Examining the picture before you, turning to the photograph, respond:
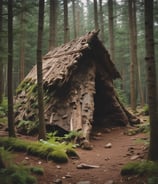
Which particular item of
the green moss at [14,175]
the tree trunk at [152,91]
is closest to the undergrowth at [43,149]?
the green moss at [14,175]

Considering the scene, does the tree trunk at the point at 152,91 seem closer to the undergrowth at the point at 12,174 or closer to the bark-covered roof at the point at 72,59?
the undergrowth at the point at 12,174

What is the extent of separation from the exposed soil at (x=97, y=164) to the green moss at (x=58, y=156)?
0.61 feet

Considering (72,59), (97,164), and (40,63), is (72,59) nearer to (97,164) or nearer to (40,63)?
(40,63)

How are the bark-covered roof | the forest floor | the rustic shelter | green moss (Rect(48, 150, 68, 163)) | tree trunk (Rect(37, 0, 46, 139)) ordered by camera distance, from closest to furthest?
the forest floor → green moss (Rect(48, 150, 68, 163)) → tree trunk (Rect(37, 0, 46, 139)) → the rustic shelter → the bark-covered roof

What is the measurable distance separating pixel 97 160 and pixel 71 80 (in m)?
4.91

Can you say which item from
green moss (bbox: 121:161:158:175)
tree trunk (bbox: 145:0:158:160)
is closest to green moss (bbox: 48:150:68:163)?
green moss (bbox: 121:161:158:175)

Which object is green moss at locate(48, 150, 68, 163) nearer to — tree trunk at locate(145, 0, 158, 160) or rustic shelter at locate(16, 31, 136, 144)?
rustic shelter at locate(16, 31, 136, 144)

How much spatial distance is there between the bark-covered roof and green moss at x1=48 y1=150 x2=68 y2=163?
13.9 ft

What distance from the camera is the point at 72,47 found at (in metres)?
14.7

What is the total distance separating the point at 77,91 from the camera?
13.3 meters

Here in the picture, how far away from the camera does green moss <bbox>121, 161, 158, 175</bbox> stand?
6.47 m

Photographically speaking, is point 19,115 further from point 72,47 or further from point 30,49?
point 30,49

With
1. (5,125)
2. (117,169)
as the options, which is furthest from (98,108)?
(117,169)

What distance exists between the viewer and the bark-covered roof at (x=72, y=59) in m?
12.9
